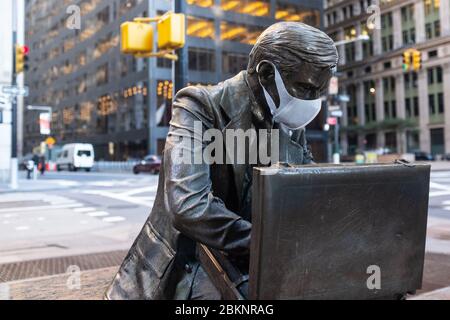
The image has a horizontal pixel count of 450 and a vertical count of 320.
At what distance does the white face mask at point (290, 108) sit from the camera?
174 cm

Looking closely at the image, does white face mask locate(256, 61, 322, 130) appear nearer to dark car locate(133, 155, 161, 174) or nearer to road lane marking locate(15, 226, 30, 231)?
road lane marking locate(15, 226, 30, 231)

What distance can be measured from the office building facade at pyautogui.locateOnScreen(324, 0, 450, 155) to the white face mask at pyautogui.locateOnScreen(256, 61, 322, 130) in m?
60.9

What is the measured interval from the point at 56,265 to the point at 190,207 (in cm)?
475

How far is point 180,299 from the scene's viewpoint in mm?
1749

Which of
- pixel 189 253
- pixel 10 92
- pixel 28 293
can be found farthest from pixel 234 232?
pixel 10 92

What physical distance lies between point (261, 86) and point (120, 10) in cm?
5060

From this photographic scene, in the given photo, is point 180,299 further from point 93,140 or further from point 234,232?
point 93,140

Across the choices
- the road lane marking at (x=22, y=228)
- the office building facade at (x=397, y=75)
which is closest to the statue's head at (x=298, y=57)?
the road lane marking at (x=22, y=228)

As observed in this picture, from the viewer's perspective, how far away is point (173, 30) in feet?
19.6

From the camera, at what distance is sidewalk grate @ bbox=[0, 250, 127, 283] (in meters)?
5.21

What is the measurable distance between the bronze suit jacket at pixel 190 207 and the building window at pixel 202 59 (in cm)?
4065

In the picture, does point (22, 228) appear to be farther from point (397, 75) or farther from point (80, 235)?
point (397, 75)

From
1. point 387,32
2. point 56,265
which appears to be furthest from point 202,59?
point 387,32

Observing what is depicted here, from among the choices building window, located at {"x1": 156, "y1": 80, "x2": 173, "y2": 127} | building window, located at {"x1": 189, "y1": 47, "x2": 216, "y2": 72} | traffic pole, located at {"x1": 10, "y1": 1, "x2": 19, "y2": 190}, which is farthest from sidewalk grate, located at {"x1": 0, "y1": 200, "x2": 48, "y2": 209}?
building window, located at {"x1": 156, "y1": 80, "x2": 173, "y2": 127}
